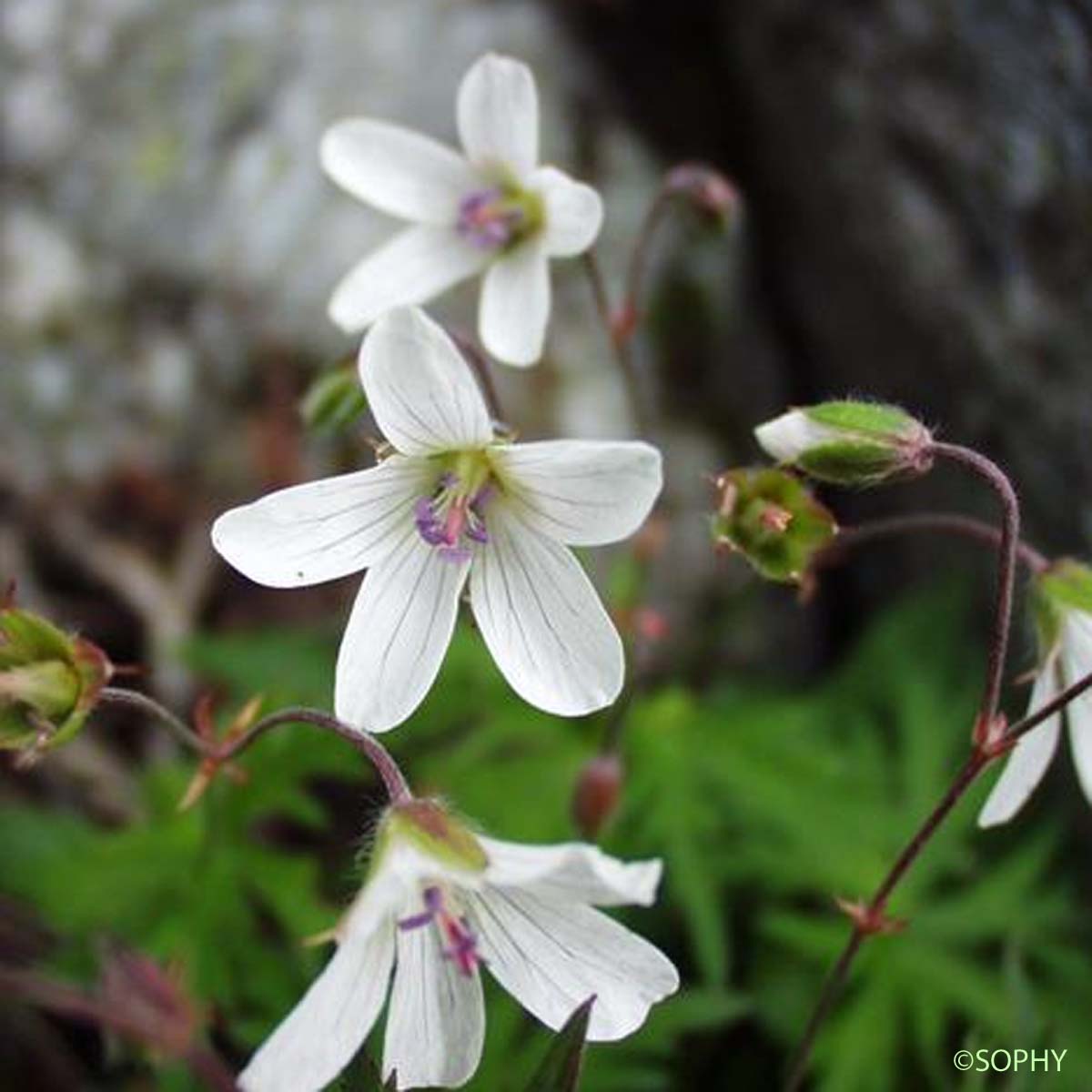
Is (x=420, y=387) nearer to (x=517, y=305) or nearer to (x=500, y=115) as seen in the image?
(x=517, y=305)

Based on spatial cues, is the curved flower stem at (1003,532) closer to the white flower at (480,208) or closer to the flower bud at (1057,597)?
the flower bud at (1057,597)

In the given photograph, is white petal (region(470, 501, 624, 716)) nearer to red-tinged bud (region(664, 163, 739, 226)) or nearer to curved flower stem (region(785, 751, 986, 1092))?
curved flower stem (region(785, 751, 986, 1092))

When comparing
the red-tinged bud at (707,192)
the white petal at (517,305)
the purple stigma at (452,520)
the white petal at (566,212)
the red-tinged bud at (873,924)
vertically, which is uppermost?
the white petal at (566,212)

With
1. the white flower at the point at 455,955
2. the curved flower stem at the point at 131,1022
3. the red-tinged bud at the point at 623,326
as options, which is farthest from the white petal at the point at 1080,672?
the curved flower stem at the point at 131,1022

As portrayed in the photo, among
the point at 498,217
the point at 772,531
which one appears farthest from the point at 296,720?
the point at 498,217

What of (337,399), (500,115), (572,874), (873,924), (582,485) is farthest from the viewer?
(500,115)

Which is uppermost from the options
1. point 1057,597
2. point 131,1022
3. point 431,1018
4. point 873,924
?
point 1057,597

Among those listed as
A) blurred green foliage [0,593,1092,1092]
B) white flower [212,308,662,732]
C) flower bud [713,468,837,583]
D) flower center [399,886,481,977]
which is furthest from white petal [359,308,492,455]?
blurred green foliage [0,593,1092,1092]
